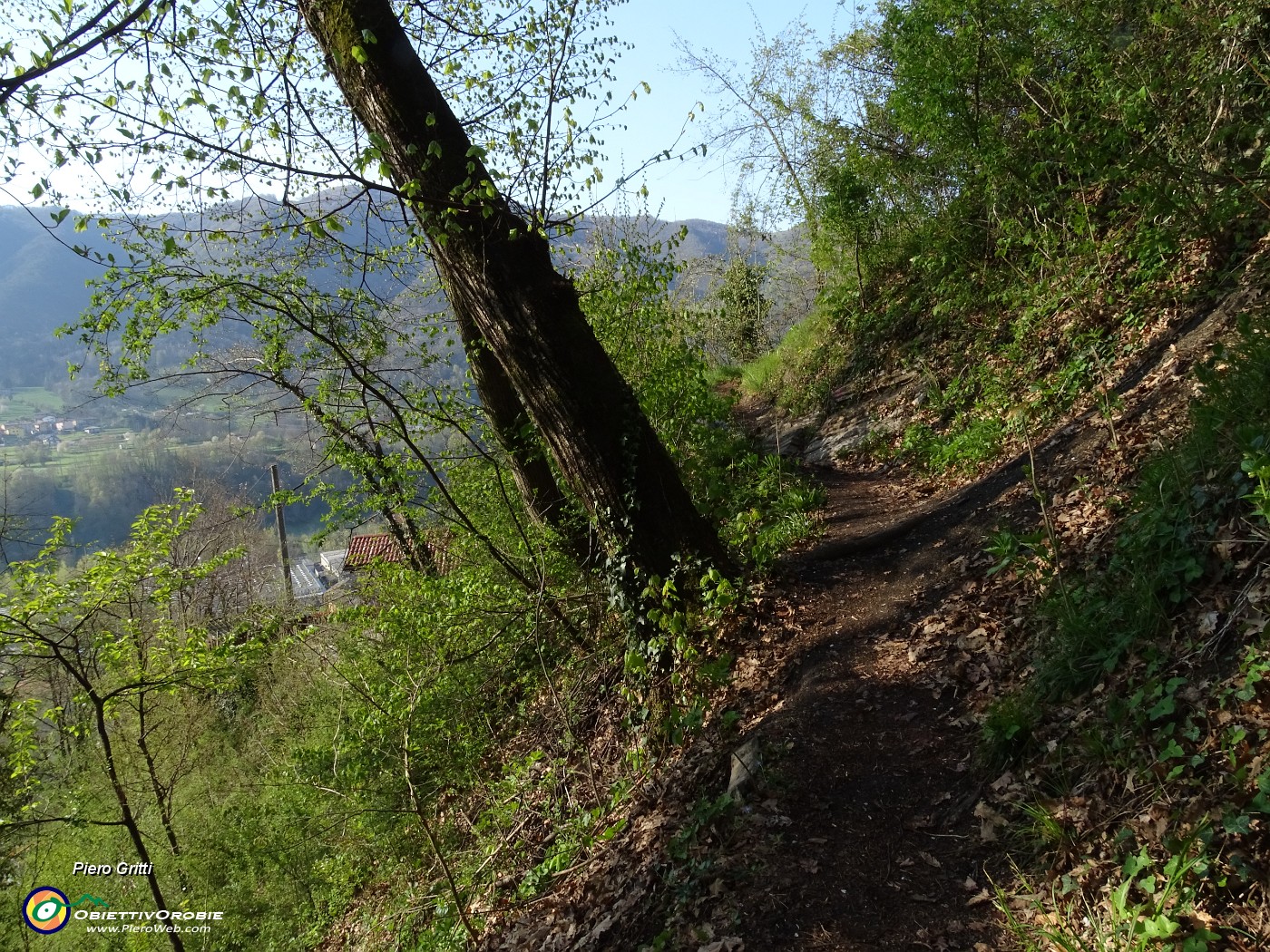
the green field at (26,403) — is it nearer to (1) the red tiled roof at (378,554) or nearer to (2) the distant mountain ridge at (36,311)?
(2) the distant mountain ridge at (36,311)

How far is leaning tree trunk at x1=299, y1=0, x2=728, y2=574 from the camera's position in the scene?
423 cm

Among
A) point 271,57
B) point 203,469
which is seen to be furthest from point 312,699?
point 203,469

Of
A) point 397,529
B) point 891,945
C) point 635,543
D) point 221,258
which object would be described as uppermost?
point 221,258

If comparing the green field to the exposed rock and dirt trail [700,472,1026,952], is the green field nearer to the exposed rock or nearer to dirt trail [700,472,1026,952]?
dirt trail [700,472,1026,952]


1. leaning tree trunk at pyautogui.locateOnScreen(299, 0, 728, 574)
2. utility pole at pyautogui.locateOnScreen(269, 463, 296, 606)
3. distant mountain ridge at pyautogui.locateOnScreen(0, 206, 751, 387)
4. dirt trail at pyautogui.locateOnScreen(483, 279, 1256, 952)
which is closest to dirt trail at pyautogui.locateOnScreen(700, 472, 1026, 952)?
dirt trail at pyautogui.locateOnScreen(483, 279, 1256, 952)

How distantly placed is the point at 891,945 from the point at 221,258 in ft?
25.0

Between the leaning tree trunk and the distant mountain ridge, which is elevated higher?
the distant mountain ridge

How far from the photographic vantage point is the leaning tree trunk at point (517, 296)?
423 centimetres

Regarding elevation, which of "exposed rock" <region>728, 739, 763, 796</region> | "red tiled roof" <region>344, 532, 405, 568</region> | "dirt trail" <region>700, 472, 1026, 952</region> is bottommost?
"dirt trail" <region>700, 472, 1026, 952</region>

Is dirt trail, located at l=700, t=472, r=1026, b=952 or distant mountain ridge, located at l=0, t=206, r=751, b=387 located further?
distant mountain ridge, located at l=0, t=206, r=751, b=387

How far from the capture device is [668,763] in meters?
4.30

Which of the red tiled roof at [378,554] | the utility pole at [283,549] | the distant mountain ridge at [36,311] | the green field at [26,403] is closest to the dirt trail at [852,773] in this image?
the red tiled roof at [378,554]

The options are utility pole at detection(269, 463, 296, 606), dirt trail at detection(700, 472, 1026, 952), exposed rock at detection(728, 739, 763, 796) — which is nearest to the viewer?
dirt trail at detection(700, 472, 1026, 952)

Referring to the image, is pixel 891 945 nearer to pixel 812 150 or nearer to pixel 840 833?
pixel 840 833
